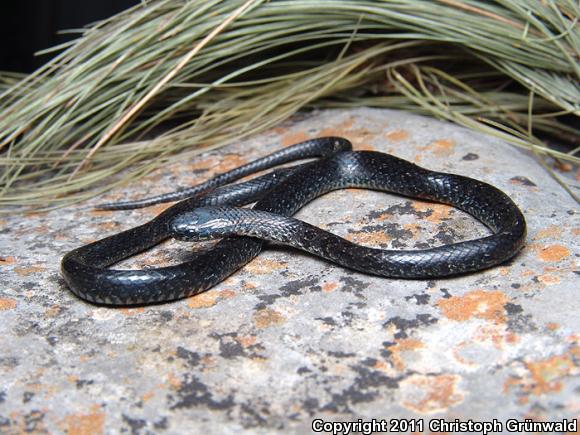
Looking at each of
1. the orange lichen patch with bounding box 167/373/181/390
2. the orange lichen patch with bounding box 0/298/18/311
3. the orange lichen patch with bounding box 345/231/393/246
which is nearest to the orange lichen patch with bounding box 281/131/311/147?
the orange lichen patch with bounding box 345/231/393/246

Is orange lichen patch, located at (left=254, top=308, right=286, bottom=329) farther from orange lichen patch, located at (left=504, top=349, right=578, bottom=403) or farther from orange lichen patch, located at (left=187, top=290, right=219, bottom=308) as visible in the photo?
orange lichen patch, located at (left=504, top=349, right=578, bottom=403)

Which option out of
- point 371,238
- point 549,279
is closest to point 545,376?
point 549,279

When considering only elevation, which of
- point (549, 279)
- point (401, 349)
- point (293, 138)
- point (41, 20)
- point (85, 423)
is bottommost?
point (85, 423)

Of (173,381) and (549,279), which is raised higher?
(549,279)

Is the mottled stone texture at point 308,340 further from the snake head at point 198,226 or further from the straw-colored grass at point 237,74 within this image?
the straw-colored grass at point 237,74

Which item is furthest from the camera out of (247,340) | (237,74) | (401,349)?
(237,74)

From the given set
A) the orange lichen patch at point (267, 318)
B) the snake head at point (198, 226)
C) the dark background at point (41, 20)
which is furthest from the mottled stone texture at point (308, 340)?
the dark background at point (41, 20)

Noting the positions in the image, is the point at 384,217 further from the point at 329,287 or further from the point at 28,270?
the point at 28,270

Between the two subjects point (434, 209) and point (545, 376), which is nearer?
point (545, 376)
